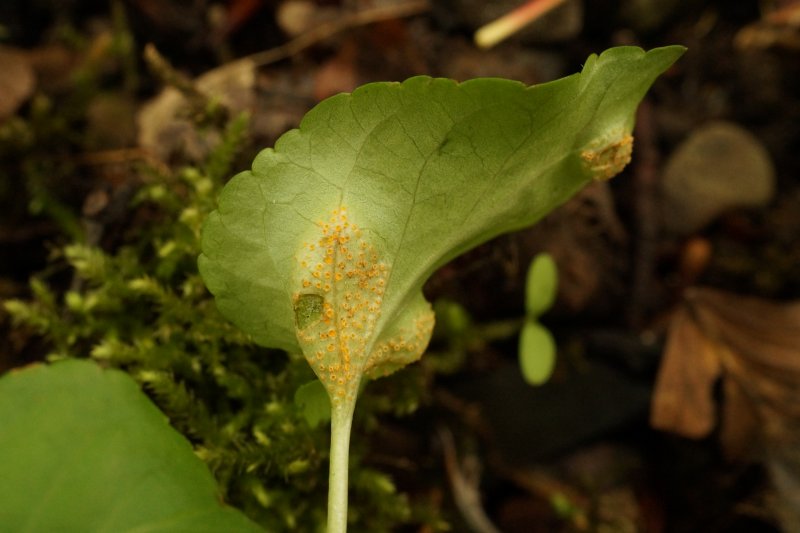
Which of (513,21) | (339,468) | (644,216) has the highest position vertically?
(513,21)

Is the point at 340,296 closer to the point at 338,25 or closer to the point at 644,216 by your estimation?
the point at 338,25

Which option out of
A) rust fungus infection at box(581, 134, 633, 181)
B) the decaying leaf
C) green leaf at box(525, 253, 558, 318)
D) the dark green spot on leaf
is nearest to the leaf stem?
the dark green spot on leaf

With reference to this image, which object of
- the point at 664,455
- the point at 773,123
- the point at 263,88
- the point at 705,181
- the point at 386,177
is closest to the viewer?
the point at 386,177

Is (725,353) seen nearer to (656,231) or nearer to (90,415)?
(656,231)

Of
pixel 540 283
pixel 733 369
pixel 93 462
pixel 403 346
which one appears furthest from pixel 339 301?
pixel 733 369

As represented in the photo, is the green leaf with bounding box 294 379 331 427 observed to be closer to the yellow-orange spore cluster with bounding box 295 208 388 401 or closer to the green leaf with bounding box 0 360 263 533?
the yellow-orange spore cluster with bounding box 295 208 388 401

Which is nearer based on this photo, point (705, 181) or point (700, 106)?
point (705, 181)

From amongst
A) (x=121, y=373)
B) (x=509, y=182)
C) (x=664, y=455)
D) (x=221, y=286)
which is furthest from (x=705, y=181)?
(x=121, y=373)
